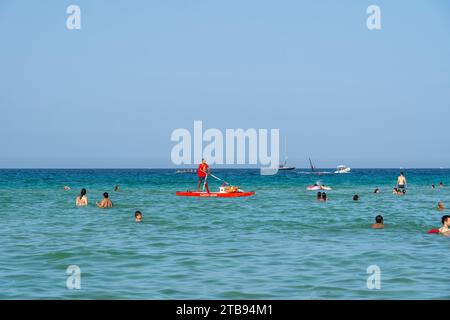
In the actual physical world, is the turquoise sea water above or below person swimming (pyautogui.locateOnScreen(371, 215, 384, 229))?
below

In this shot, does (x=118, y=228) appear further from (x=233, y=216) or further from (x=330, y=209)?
(x=330, y=209)

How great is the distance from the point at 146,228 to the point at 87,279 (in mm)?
10172

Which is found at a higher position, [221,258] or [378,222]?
[378,222]

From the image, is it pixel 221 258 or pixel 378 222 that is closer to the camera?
pixel 221 258

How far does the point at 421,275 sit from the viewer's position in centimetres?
1357

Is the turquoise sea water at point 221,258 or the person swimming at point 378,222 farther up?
the person swimming at point 378,222

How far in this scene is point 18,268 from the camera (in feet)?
46.9

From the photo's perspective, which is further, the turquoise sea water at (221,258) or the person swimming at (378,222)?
the person swimming at (378,222)

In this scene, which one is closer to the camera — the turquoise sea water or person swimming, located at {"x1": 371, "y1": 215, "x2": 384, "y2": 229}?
the turquoise sea water

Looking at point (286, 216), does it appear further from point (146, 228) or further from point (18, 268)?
point (18, 268)

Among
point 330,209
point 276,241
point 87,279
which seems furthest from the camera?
point 330,209
